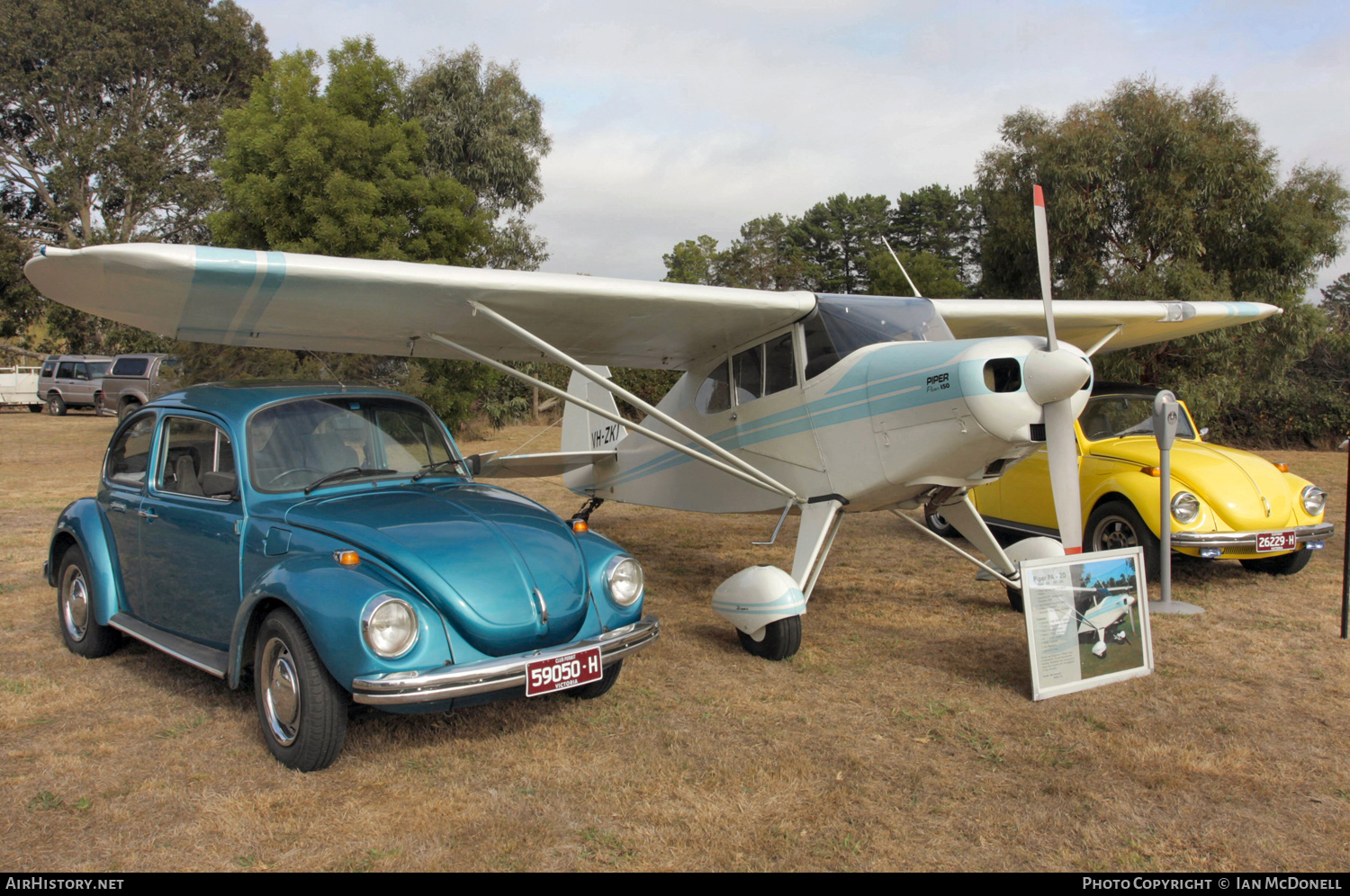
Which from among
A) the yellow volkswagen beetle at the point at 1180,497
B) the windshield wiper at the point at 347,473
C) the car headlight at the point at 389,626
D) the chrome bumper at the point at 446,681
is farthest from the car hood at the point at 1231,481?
the car headlight at the point at 389,626

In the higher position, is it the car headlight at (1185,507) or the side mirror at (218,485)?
the side mirror at (218,485)

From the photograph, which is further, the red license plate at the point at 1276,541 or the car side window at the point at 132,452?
the red license plate at the point at 1276,541

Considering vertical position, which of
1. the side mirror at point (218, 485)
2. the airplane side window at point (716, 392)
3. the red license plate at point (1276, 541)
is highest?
the airplane side window at point (716, 392)

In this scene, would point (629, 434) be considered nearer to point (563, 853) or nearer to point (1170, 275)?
point (563, 853)

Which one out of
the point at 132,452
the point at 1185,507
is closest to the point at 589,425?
the point at 132,452

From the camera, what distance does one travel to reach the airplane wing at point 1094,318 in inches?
298

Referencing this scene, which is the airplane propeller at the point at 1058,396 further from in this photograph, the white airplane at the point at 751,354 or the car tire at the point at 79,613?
the car tire at the point at 79,613

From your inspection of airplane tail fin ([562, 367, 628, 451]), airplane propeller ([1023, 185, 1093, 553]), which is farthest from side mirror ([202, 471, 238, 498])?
airplane tail fin ([562, 367, 628, 451])

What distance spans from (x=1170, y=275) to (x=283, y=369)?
56.9 ft

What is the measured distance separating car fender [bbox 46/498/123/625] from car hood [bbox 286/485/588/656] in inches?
67.9

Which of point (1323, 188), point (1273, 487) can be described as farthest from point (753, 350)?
point (1323, 188)

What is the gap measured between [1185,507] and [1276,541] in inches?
28.5

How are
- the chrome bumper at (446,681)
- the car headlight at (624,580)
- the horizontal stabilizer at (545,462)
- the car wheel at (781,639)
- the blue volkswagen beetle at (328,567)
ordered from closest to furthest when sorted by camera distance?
the chrome bumper at (446,681) → the blue volkswagen beetle at (328,567) → the car headlight at (624,580) → the car wheel at (781,639) → the horizontal stabilizer at (545,462)

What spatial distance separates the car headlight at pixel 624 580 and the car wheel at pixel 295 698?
1252mm
